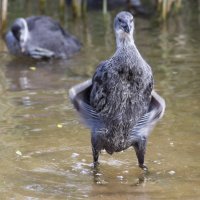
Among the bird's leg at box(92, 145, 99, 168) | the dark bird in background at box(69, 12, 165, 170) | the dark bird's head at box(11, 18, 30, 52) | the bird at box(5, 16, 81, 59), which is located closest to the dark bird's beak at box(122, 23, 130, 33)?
the dark bird in background at box(69, 12, 165, 170)

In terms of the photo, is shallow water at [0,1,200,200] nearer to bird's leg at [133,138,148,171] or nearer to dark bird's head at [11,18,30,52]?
bird's leg at [133,138,148,171]

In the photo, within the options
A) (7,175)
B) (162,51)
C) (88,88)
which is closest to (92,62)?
Answer: (162,51)

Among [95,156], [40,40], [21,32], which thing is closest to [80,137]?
[95,156]

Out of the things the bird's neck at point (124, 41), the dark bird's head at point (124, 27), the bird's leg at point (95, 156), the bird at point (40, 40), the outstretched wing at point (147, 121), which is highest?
the dark bird's head at point (124, 27)

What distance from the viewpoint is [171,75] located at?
→ 976 centimetres

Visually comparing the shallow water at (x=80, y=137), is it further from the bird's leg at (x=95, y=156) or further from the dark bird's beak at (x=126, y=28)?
the dark bird's beak at (x=126, y=28)

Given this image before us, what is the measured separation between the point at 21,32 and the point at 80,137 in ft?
15.1

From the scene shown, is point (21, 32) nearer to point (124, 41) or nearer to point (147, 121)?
point (124, 41)

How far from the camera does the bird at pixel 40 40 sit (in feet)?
37.4

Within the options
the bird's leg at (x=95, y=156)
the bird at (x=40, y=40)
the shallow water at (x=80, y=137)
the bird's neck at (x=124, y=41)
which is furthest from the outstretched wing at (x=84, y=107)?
the bird at (x=40, y=40)

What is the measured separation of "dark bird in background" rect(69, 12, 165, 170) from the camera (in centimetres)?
628

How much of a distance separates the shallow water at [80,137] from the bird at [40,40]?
0.54 ft

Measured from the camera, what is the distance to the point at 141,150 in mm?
6461

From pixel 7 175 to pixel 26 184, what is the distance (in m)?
0.29
